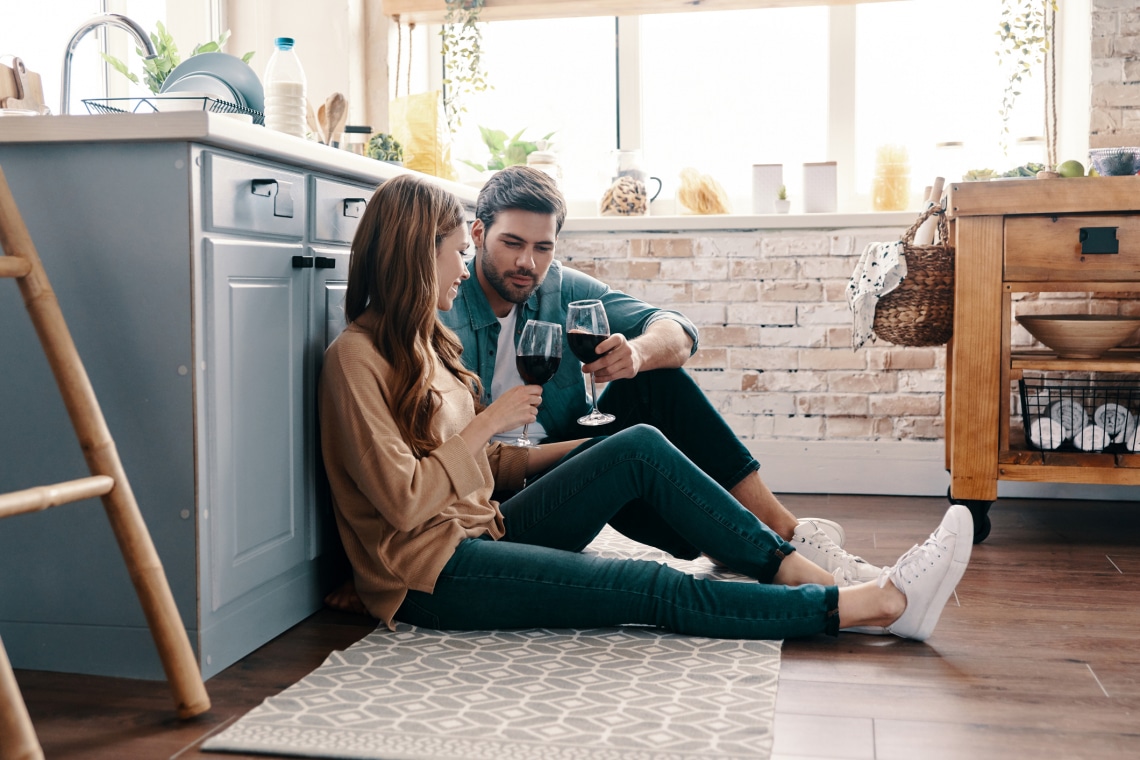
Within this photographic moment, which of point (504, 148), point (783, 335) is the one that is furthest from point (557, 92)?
point (783, 335)

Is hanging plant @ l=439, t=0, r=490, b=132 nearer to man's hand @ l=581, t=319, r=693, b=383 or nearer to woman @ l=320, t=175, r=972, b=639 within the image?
man's hand @ l=581, t=319, r=693, b=383

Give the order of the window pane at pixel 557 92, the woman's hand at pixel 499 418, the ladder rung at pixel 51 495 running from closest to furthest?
1. the ladder rung at pixel 51 495
2. the woman's hand at pixel 499 418
3. the window pane at pixel 557 92

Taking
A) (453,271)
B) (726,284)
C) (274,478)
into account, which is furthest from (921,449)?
(274,478)

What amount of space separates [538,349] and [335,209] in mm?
568

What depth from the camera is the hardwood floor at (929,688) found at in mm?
1451

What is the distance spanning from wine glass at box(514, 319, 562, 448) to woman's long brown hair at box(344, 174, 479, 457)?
17 cm

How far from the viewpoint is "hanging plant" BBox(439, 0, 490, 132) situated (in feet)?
11.8

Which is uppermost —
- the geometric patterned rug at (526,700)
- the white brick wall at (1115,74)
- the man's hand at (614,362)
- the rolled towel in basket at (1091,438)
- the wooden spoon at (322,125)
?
the white brick wall at (1115,74)

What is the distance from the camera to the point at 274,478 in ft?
6.15

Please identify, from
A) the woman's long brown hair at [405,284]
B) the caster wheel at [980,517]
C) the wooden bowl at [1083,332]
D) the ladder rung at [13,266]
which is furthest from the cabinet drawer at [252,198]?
the wooden bowl at [1083,332]

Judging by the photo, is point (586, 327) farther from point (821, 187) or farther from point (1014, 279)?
point (821, 187)

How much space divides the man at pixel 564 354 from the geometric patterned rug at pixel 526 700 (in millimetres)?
453

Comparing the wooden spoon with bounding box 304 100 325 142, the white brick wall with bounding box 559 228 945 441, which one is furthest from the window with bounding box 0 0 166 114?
the white brick wall with bounding box 559 228 945 441

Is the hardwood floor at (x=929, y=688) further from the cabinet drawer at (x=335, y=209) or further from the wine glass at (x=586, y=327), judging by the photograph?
the cabinet drawer at (x=335, y=209)
